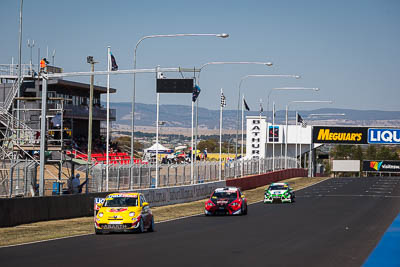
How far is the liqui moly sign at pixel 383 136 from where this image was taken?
356 ft

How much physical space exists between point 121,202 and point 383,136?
90.0 m

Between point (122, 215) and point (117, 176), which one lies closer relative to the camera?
point (122, 215)

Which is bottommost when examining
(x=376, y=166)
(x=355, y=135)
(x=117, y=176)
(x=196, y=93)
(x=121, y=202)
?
(x=376, y=166)

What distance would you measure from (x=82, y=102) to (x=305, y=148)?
48.7 m

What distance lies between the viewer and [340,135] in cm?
10994

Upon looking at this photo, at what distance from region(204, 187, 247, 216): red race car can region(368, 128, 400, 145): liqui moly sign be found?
77.6 m

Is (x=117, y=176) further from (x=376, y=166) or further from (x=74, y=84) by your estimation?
(x=376, y=166)

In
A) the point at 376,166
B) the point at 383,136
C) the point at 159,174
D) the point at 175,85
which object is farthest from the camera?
the point at 376,166

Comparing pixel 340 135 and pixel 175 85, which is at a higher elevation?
pixel 175 85

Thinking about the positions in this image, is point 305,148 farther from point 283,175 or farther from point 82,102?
point 82,102

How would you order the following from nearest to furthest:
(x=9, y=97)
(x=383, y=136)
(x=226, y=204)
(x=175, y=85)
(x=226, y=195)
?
(x=175, y=85) → (x=226, y=204) → (x=226, y=195) → (x=9, y=97) → (x=383, y=136)

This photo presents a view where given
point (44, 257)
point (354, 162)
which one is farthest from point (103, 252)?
point (354, 162)

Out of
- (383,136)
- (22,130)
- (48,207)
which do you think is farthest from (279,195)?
(383,136)

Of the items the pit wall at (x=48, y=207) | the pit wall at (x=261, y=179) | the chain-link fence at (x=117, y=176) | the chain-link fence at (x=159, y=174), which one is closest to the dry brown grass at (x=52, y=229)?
the pit wall at (x=48, y=207)
